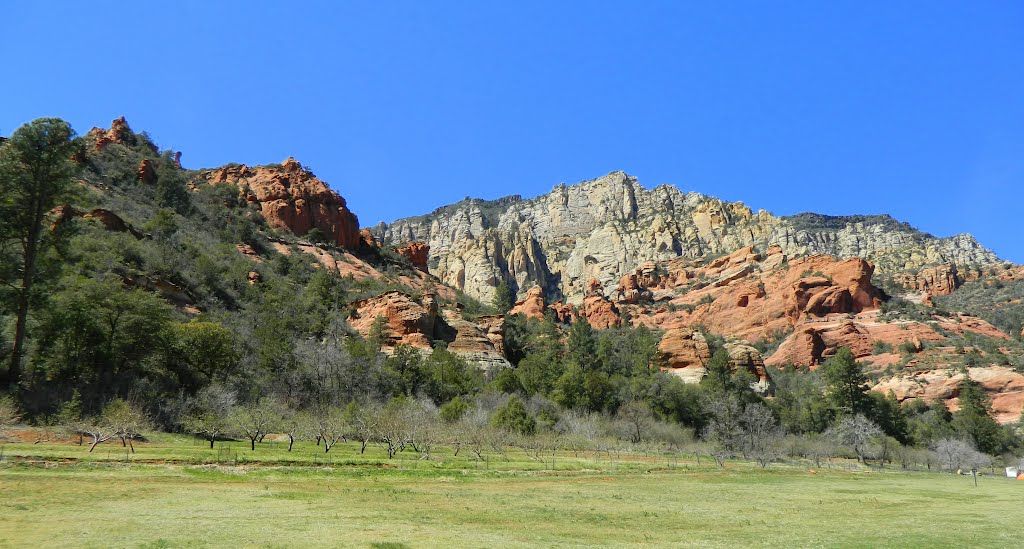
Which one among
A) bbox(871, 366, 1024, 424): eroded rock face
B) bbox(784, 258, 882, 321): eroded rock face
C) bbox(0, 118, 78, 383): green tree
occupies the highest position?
bbox(784, 258, 882, 321): eroded rock face

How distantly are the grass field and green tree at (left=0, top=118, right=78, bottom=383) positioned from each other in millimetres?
19918

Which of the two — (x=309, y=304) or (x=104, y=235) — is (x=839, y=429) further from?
(x=104, y=235)

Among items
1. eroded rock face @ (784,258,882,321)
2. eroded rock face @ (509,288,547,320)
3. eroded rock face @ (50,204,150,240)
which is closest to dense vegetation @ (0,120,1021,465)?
eroded rock face @ (50,204,150,240)

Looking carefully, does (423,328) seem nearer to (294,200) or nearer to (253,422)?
(253,422)

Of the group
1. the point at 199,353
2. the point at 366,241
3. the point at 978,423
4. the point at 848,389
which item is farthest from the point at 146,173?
the point at 978,423

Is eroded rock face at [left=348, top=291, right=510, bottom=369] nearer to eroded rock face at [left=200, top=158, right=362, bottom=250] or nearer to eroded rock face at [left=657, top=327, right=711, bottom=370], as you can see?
eroded rock face at [left=657, top=327, right=711, bottom=370]

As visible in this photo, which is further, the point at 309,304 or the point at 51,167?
the point at 309,304

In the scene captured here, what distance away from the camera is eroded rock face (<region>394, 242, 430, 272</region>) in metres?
140

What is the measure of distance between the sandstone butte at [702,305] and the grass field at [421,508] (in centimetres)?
4360

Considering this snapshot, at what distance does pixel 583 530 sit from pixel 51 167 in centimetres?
4935

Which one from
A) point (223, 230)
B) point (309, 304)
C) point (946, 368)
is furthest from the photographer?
point (223, 230)

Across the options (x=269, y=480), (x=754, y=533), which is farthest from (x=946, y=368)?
(x=269, y=480)

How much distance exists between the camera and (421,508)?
72.2 feet

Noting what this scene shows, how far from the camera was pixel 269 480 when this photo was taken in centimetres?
2772
